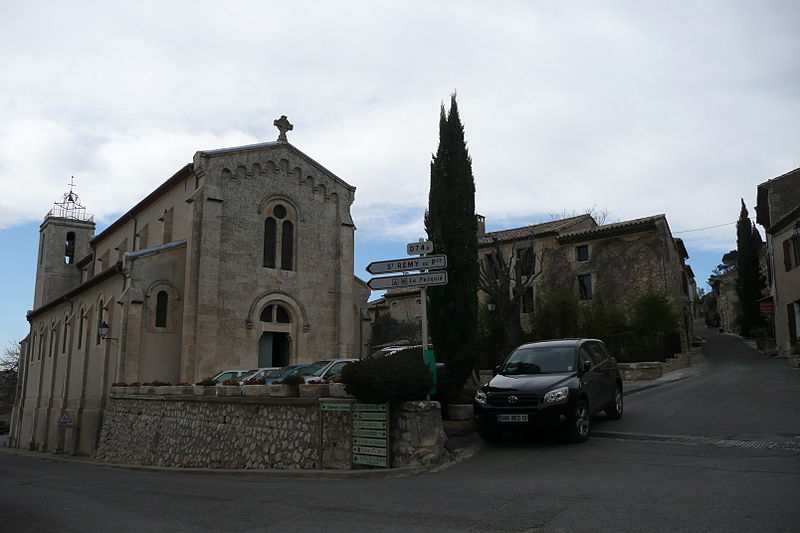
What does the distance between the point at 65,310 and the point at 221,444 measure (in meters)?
23.1

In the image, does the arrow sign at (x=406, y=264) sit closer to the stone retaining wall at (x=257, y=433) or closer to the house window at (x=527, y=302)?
the stone retaining wall at (x=257, y=433)

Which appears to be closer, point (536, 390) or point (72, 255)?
point (536, 390)

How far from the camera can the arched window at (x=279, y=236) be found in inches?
1048

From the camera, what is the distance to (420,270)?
35.4 ft

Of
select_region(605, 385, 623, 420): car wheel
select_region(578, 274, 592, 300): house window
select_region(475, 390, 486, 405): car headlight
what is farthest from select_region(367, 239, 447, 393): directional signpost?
select_region(578, 274, 592, 300): house window

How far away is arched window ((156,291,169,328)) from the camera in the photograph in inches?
938

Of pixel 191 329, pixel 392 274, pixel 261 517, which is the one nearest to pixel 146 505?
pixel 261 517

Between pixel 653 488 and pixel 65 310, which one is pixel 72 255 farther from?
pixel 653 488

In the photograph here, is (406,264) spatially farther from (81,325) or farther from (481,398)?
(81,325)

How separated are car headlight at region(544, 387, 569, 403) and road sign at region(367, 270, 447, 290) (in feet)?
8.48

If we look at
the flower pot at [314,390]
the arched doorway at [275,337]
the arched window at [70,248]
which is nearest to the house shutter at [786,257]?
the arched doorway at [275,337]

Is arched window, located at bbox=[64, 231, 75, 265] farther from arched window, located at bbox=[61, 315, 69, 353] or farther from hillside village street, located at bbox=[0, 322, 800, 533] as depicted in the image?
hillside village street, located at bbox=[0, 322, 800, 533]

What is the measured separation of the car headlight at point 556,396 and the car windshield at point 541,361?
0.81 m

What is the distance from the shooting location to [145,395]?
770 inches
